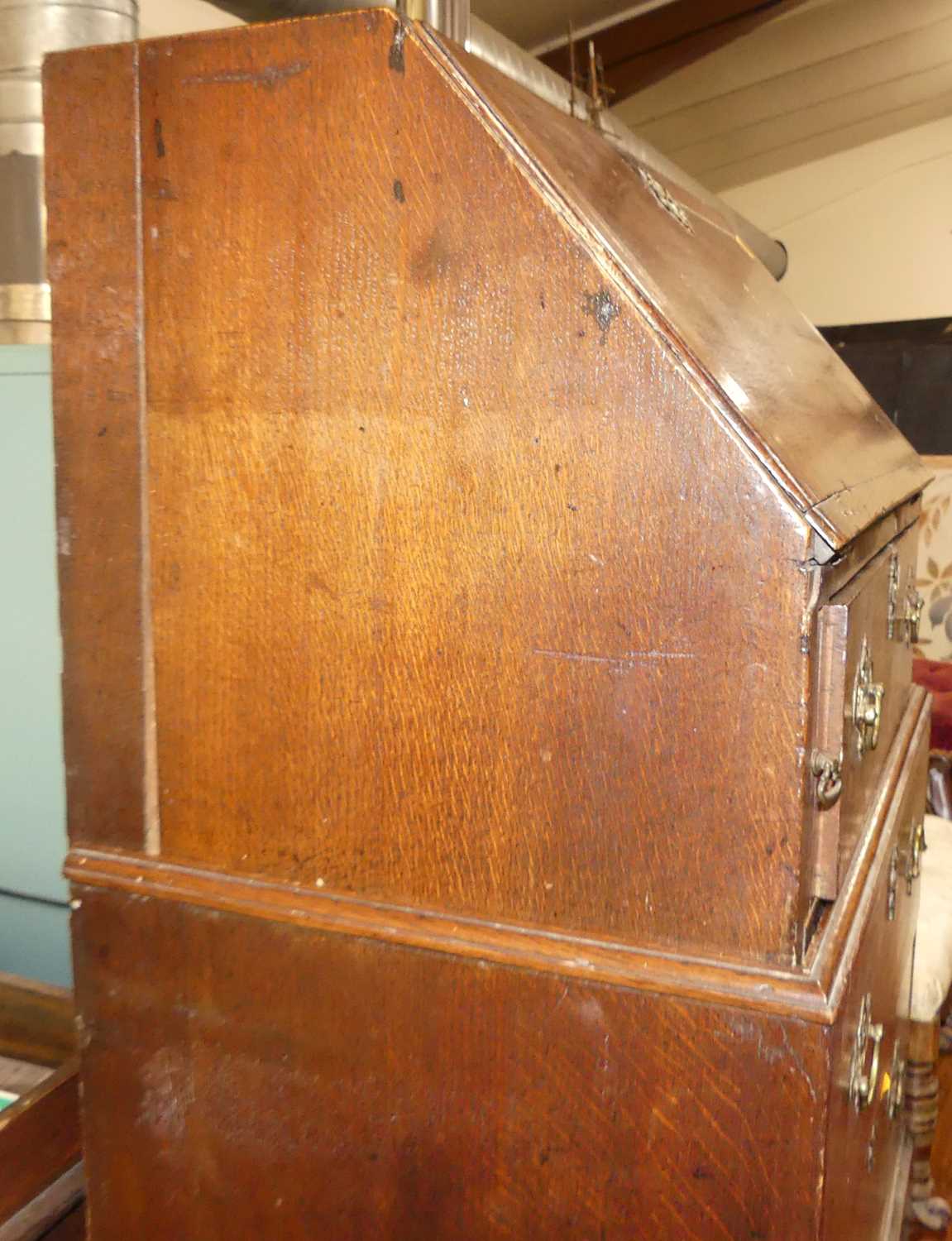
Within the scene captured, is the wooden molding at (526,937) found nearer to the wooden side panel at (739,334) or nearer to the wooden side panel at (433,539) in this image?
the wooden side panel at (433,539)

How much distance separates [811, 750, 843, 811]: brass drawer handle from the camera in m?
0.80

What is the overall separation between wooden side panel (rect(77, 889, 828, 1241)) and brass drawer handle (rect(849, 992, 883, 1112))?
18 centimetres

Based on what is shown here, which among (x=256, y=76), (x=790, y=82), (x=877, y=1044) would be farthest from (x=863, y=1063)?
(x=790, y=82)

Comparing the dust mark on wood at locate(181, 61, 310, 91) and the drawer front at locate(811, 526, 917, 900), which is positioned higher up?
the dust mark on wood at locate(181, 61, 310, 91)

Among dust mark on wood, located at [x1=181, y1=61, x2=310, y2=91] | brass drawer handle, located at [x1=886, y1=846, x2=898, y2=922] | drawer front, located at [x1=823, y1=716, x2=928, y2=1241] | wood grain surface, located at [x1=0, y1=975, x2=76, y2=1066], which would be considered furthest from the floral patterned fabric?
dust mark on wood, located at [x1=181, y1=61, x2=310, y2=91]

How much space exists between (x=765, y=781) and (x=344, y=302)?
490mm

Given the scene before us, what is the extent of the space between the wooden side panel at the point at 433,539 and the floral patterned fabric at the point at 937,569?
3.91 meters

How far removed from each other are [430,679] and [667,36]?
3.53m

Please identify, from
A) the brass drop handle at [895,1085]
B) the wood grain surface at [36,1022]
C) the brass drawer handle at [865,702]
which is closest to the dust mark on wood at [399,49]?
the brass drawer handle at [865,702]

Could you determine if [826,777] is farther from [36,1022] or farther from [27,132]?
[27,132]

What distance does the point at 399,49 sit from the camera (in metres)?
0.81

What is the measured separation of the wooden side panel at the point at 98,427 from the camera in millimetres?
922

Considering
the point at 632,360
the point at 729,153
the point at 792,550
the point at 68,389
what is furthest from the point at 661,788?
the point at 729,153

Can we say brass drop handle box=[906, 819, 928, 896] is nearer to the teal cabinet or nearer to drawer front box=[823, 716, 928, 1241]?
drawer front box=[823, 716, 928, 1241]
